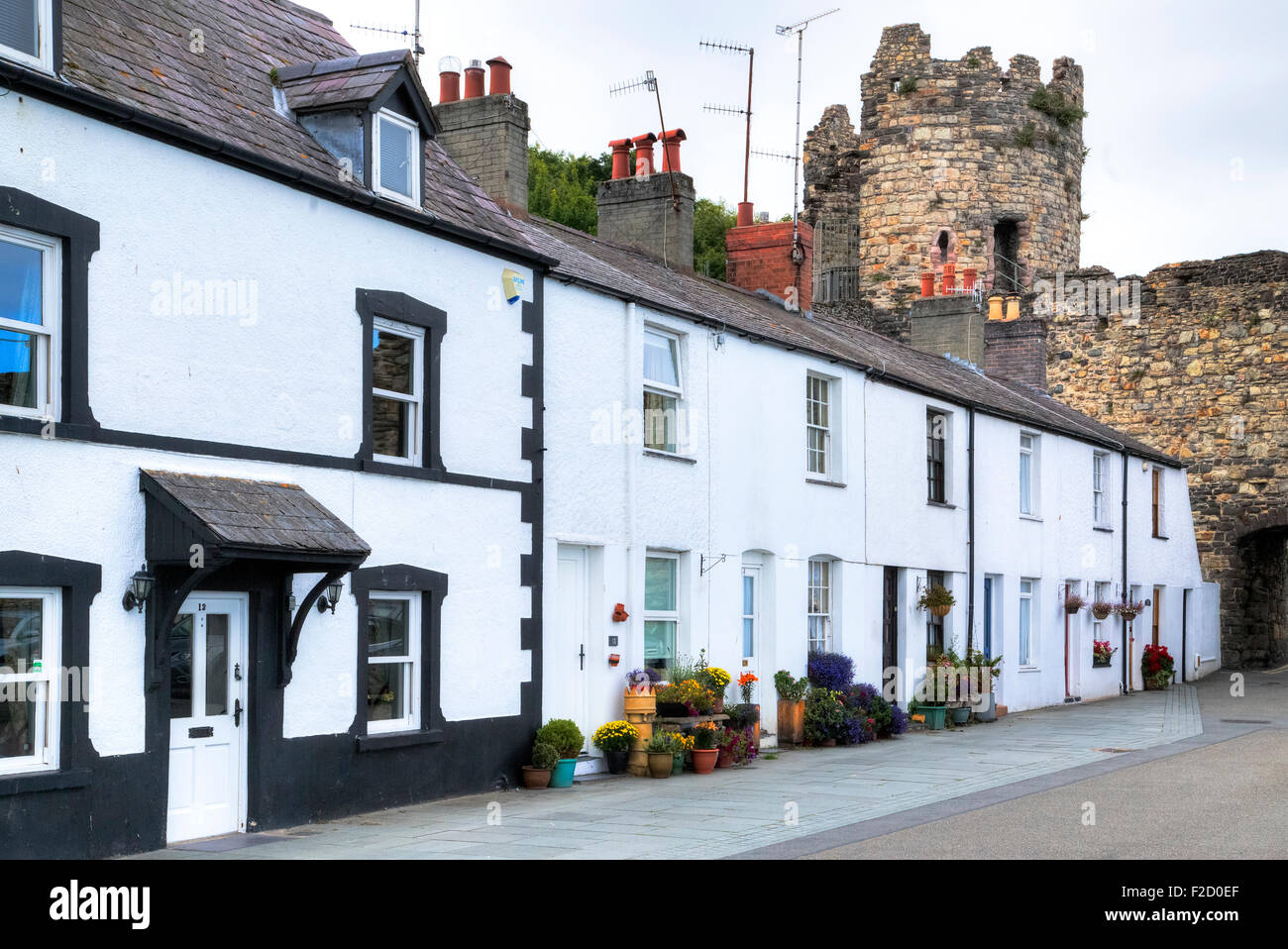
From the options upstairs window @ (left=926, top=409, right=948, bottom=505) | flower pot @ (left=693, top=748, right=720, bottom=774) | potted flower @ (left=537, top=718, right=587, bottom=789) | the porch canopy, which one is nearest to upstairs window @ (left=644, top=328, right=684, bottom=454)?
flower pot @ (left=693, top=748, right=720, bottom=774)

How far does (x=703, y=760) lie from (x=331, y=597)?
18.2 ft

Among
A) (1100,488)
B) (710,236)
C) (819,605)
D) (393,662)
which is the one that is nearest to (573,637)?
(393,662)

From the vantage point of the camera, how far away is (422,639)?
13828mm

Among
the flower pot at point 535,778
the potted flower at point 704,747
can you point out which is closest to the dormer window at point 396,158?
the flower pot at point 535,778

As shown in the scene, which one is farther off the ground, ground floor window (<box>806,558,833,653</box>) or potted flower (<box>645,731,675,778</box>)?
ground floor window (<box>806,558,833,653</box>)

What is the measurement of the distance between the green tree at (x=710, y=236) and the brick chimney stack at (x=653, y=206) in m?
24.0

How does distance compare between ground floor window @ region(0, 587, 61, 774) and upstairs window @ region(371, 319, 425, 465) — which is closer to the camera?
ground floor window @ region(0, 587, 61, 774)

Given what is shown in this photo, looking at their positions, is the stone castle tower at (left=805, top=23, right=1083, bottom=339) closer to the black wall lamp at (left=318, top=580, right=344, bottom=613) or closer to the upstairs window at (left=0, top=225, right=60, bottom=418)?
the black wall lamp at (left=318, top=580, right=344, bottom=613)

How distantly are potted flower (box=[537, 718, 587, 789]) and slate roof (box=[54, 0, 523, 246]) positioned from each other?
16.4 ft

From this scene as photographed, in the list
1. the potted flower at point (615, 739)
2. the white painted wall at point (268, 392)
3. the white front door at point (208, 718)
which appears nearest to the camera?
the white painted wall at point (268, 392)

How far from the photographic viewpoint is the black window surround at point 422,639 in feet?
42.7

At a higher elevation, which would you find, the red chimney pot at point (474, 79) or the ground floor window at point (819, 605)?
the red chimney pot at point (474, 79)

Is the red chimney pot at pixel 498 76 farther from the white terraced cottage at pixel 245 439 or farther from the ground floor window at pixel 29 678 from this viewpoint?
the ground floor window at pixel 29 678

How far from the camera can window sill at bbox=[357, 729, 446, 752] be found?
12.9m
